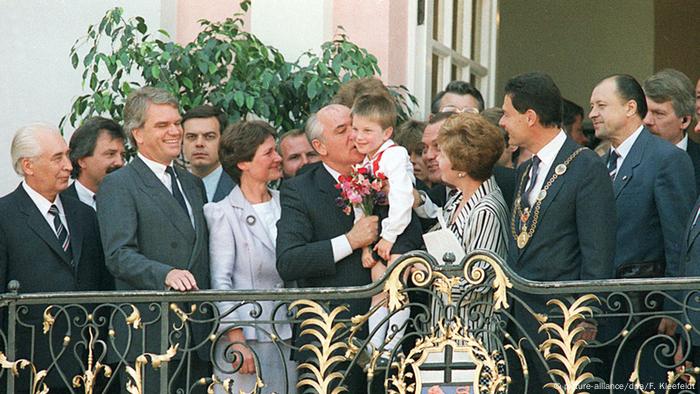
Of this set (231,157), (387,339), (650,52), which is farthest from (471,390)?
(650,52)

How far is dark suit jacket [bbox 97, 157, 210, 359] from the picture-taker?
25.3ft

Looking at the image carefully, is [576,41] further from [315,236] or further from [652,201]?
[315,236]

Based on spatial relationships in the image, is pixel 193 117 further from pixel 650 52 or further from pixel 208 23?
pixel 650 52

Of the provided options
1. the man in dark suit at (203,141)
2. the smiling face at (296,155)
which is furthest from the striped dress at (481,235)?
the man in dark suit at (203,141)

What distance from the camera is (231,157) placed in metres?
8.10

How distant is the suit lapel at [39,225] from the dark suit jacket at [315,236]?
1088 mm

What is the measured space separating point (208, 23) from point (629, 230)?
10.6 ft

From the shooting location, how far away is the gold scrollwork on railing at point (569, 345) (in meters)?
7.11

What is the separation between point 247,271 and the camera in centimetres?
794

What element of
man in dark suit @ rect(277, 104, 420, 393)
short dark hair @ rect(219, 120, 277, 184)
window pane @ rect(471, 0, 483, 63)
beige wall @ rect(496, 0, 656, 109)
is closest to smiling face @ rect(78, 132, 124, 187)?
short dark hair @ rect(219, 120, 277, 184)

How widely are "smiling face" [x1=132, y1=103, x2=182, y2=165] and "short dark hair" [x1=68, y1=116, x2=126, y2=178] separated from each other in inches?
30.6

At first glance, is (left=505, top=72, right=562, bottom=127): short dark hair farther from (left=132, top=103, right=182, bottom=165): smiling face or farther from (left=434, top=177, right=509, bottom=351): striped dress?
(left=132, top=103, right=182, bottom=165): smiling face

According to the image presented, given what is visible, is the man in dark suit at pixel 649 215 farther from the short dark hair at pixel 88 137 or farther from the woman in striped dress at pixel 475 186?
the short dark hair at pixel 88 137

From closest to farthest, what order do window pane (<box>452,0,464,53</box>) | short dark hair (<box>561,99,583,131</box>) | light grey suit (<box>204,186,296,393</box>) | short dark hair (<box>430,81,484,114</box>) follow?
light grey suit (<box>204,186,296,393</box>) < short dark hair (<box>430,81,484,114</box>) < short dark hair (<box>561,99,583,131</box>) < window pane (<box>452,0,464,53</box>)
